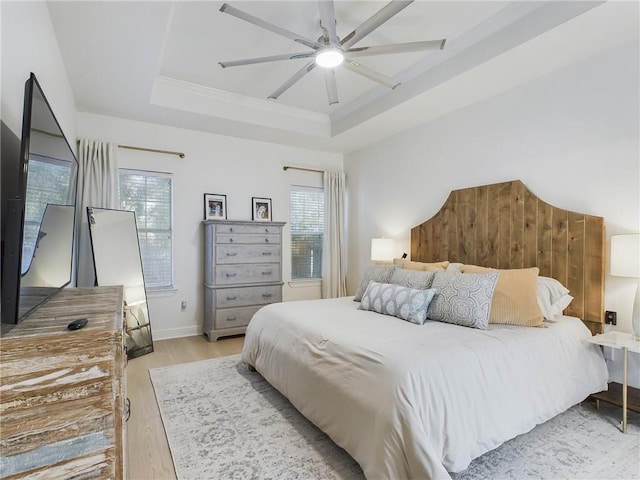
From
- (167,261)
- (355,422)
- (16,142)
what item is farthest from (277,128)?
(355,422)

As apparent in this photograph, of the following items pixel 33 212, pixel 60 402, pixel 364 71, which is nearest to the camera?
pixel 60 402

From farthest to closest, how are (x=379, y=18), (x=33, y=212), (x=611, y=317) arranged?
1. (x=611, y=317)
2. (x=379, y=18)
3. (x=33, y=212)

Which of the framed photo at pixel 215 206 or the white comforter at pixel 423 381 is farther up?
the framed photo at pixel 215 206

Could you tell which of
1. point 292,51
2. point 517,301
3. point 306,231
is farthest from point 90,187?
point 517,301

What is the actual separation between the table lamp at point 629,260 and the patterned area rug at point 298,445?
72 cm

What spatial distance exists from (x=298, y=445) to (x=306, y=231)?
3538 mm

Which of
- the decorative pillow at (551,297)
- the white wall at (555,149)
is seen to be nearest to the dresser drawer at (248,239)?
the white wall at (555,149)

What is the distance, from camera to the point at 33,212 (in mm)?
1136

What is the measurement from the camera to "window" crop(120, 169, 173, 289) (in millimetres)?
4148

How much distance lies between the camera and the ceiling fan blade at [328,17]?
2.00 meters

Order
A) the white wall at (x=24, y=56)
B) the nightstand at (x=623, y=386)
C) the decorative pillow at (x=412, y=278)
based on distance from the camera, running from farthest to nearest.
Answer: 1. the decorative pillow at (x=412, y=278)
2. the nightstand at (x=623, y=386)
3. the white wall at (x=24, y=56)

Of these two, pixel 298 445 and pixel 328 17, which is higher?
pixel 328 17

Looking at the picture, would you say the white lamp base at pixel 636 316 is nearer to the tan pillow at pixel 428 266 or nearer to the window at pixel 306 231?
the tan pillow at pixel 428 266

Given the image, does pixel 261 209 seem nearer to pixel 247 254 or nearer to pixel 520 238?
pixel 247 254
